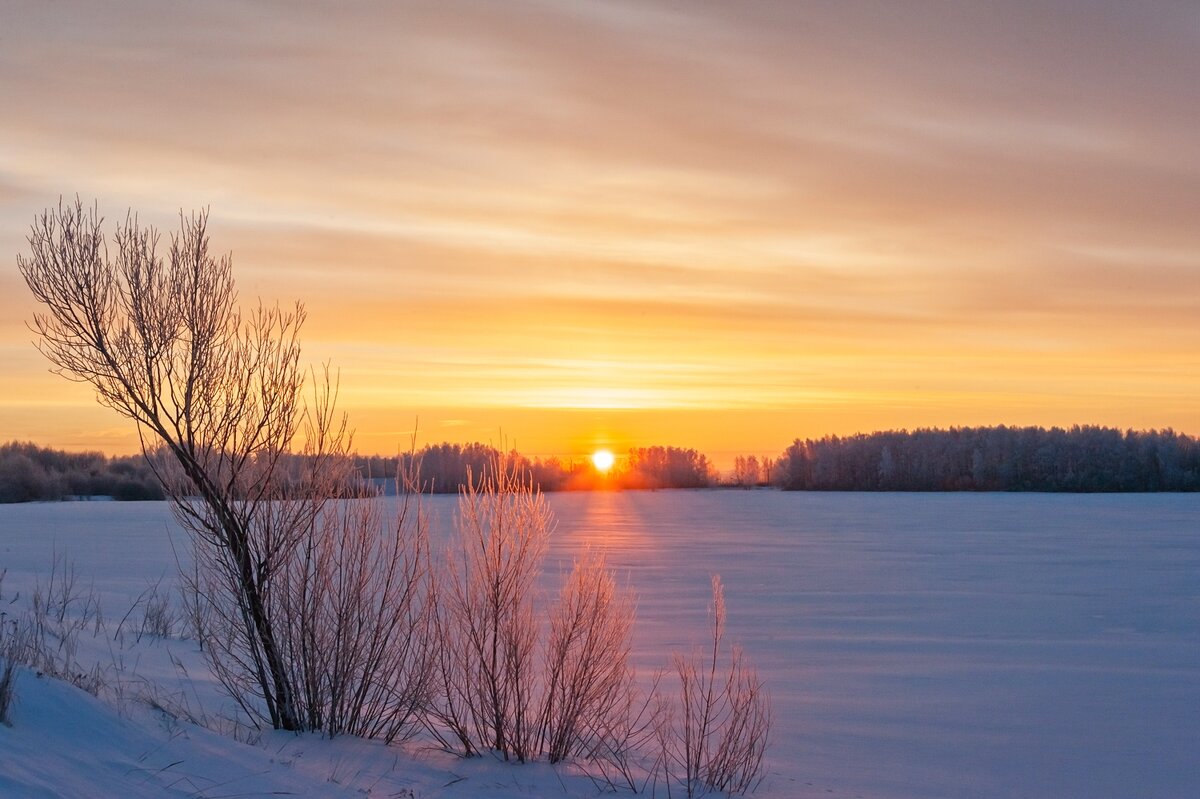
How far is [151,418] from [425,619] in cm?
299

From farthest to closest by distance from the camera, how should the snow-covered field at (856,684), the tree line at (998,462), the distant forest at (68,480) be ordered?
1. the tree line at (998,462)
2. the distant forest at (68,480)
3. the snow-covered field at (856,684)

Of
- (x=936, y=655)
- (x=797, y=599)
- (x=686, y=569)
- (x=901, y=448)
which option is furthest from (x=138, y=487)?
(x=901, y=448)

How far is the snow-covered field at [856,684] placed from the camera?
6.96 metres

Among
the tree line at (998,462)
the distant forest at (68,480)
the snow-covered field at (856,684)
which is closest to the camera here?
the snow-covered field at (856,684)

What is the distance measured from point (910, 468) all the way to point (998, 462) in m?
9.44

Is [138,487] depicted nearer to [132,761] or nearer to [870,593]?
[870,593]

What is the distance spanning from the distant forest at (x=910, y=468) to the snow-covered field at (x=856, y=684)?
38.1m

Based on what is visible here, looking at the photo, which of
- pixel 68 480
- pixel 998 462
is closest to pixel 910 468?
pixel 998 462

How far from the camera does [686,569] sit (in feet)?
83.7

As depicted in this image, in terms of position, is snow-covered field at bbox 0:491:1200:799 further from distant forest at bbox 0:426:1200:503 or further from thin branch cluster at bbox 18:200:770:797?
distant forest at bbox 0:426:1200:503

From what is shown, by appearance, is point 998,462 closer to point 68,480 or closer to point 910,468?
point 910,468

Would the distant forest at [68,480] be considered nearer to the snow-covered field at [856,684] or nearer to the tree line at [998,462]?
the snow-covered field at [856,684]

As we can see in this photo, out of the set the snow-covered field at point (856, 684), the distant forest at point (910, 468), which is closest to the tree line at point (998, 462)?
the distant forest at point (910, 468)

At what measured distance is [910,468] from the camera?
335ft
